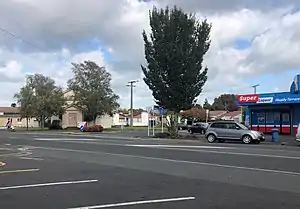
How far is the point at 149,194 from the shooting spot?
9406mm

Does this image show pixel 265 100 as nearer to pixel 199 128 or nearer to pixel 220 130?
pixel 220 130

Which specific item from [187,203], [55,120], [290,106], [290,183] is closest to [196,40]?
[290,106]

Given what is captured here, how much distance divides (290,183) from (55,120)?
7372 cm

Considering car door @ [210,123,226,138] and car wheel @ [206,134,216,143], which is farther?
car wheel @ [206,134,216,143]

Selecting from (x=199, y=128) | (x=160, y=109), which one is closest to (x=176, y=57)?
(x=160, y=109)

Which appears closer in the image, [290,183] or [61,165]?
[290,183]

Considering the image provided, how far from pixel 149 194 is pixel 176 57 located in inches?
1208

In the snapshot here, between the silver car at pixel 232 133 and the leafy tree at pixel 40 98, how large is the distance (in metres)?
41.3

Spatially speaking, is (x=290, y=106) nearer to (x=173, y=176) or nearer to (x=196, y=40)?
(x=196, y=40)

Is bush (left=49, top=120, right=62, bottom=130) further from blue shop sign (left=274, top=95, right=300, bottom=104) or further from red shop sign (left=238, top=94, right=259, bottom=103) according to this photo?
blue shop sign (left=274, top=95, right=300, bottom=104)

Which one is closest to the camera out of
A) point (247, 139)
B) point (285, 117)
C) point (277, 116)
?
point (247, 139)

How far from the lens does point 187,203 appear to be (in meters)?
8.33

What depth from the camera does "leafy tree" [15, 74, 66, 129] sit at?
68.6 m

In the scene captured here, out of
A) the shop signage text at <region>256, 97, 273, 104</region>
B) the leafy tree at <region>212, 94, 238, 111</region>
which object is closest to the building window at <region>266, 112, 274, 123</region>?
the shop signage text at <region>256, 97, 273, 104</region>
